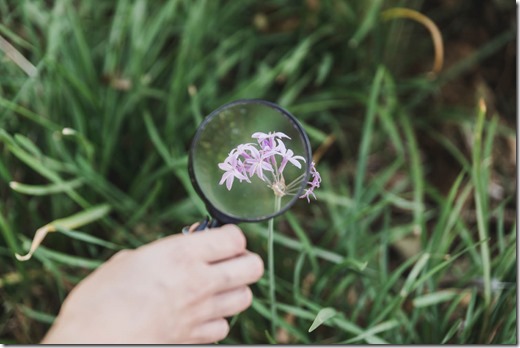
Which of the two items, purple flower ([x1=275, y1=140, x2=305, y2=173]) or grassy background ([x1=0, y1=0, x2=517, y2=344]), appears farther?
grassy background ([x1=0, y1=0, x2=517, y2=344])

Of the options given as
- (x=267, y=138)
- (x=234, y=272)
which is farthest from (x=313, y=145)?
(x=234, y=272)

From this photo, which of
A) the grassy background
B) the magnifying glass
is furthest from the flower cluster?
the grassy background

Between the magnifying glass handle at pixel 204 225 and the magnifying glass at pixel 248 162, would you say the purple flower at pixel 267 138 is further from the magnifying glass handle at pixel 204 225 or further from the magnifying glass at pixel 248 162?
the magnifying glass handle at pixel 204 225

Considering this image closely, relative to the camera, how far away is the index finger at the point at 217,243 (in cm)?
71

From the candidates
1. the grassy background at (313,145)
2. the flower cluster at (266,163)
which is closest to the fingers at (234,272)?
the flower cluster at (266,163)

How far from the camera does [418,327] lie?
4.21 ft

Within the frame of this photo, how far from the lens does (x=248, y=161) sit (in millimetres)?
786

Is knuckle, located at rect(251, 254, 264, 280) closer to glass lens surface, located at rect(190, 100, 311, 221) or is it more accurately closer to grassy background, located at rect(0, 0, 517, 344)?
glass lens surface, located at rect(190, 100, 311, 221)

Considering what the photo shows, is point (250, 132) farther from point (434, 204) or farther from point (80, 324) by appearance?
point (434, 204)

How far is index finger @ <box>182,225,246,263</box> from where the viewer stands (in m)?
0.71

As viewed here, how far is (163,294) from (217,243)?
0.09 meters

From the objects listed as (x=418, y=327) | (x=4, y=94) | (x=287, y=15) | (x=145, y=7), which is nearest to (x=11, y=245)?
(x=4, y=94)

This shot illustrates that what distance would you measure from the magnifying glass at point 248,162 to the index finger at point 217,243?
6 centimetres

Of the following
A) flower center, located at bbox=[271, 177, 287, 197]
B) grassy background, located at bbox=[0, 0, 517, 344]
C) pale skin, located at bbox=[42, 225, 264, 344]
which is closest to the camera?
pale skin, located at bbox=[42, 225, 264, 344]
